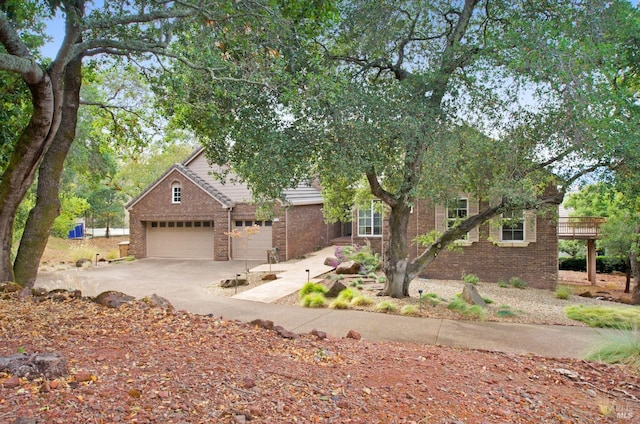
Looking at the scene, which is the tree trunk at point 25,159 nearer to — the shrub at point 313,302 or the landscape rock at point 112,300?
the landscape rock at point 112,300

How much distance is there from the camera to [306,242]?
23031mm

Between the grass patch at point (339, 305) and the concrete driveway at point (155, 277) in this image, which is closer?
the grass patch at point (339, 305)

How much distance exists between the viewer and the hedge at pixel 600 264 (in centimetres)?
2569

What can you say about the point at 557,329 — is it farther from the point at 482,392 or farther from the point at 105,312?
the point at 105,312

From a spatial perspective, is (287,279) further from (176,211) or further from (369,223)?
(176,211)

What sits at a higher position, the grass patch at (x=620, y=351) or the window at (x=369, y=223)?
the window at (x=369, y=223)

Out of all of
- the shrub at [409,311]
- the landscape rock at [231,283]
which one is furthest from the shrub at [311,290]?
the landscape rock at [231,283]

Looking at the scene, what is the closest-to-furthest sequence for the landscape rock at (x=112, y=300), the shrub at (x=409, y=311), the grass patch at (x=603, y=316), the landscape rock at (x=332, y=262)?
the landscape rock at (x=112, y=300) → the grass patch at (x=603, y=316) → the shrub at (x=409, y=311) → the landscape rock at (x=332, y=262)

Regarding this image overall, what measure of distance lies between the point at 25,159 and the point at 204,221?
1589 centimetres

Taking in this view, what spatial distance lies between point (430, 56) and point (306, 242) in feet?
46.6

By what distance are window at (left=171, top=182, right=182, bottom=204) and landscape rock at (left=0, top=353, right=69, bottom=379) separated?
2005 cm

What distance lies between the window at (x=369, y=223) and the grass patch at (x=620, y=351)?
14.5 m

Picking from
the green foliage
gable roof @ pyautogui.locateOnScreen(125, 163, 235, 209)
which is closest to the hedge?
the green foliage

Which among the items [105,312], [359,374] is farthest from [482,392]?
[105,312]
